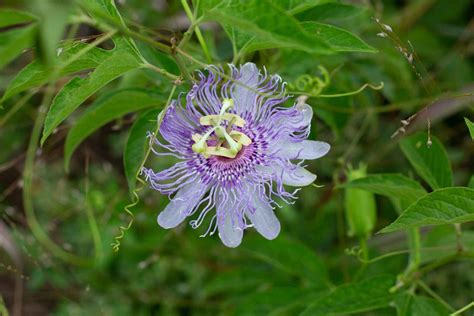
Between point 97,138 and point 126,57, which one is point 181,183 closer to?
point 126,57

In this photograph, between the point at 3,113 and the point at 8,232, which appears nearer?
the point at 3,113

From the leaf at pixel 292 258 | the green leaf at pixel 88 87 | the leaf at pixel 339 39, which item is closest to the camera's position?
the green leaf at pixel 88 87

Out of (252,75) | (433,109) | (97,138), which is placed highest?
(97,138)

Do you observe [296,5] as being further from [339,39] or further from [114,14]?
[114,14]

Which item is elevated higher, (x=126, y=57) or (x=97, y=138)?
(x=97, y=138)

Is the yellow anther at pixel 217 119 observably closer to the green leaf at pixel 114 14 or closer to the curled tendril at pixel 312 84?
the green leaf at pixel 114 14

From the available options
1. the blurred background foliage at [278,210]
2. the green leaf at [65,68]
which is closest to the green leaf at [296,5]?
the blurred background foliage at [278,210]

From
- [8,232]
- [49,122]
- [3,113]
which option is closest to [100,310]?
[8,232]
